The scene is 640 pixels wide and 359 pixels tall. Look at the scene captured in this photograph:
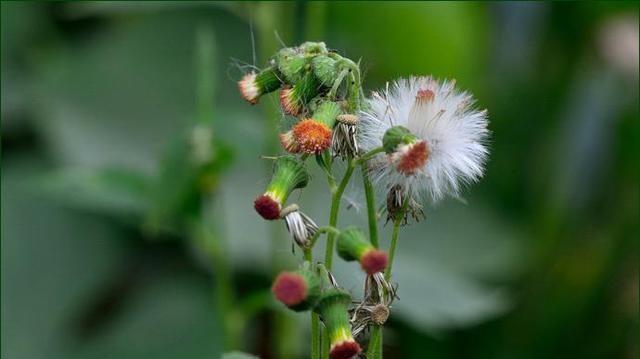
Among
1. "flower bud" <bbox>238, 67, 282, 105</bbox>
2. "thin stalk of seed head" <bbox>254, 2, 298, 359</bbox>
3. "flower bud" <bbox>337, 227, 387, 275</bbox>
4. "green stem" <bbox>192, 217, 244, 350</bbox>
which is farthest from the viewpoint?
"thin stalk of seed head" <bbox>254, 2, 298, 359</bbox>

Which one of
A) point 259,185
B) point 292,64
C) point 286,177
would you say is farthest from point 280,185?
point 259,185

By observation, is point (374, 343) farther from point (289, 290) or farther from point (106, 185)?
point (106, 185)

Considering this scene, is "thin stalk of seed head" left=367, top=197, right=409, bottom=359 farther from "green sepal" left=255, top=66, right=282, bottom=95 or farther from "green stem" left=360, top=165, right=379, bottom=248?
"green sepal" left=255, top=66, right=282, bottom=95

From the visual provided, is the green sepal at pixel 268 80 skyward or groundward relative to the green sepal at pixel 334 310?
skyward

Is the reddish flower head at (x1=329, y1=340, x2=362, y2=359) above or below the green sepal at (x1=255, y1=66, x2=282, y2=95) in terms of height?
below

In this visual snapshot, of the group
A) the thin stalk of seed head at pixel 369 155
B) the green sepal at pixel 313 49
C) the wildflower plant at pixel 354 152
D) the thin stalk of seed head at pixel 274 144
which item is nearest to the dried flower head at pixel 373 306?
the wildflower plant at pixel 354 152

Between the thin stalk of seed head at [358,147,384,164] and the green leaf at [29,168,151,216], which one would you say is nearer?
the thin stalk of seed head at [358,147,384,164]

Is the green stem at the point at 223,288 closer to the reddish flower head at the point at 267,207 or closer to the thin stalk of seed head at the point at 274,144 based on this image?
the thin stalk of seed head at the point at 274,144

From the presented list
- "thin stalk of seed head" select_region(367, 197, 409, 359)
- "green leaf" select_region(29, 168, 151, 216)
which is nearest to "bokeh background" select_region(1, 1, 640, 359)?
"green leaf" select_region(29, 168, 151, 216)
